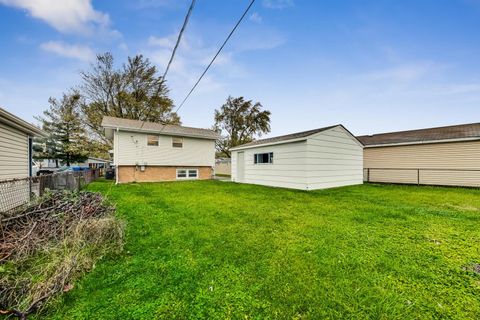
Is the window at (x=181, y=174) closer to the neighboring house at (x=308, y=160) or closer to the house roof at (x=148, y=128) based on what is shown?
the house roof at (x=148, y=128)

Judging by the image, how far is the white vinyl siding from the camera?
5.70 m

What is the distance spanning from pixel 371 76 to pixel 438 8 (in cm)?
375

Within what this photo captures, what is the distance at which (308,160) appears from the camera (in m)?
9.51

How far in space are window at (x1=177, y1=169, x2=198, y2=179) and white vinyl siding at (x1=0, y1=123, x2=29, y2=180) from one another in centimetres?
847

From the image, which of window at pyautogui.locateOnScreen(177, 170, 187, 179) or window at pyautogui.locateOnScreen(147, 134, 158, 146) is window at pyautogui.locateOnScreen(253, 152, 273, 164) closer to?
window at pyautogui.locateOnScreen(177, 170, 187, 179)

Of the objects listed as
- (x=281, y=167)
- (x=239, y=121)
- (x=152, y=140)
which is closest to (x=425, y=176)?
(x=281, y=167)

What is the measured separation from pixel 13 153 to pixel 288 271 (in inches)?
341

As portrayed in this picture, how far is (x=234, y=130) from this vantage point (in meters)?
30.6

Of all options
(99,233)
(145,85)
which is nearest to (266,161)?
(99,233)

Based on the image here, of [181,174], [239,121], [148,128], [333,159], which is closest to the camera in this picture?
[333,159]

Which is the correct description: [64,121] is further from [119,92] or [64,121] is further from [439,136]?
[439,136]

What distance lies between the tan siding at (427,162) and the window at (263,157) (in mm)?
7685

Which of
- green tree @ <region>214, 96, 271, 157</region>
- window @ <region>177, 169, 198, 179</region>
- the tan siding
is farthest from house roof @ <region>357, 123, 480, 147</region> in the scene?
green tree @ <region>214, 96, 271, 157</region>

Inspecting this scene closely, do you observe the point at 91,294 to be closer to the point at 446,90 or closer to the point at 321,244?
the point at 321,244
